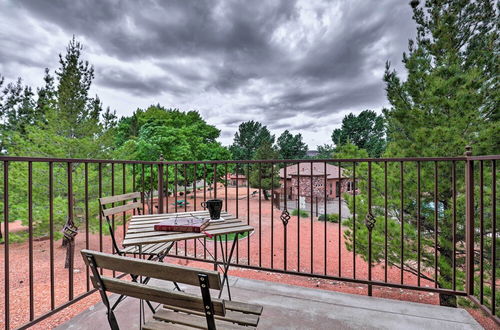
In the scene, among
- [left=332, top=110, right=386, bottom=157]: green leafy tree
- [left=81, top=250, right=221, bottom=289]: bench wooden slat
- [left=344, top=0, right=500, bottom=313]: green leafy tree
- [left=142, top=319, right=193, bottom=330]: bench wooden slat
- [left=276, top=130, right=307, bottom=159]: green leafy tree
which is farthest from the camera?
[left=276, top=130, right=307, bottom=159]: green leafy tree

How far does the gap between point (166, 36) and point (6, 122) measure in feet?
30.5

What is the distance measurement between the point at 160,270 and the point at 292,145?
121 ft

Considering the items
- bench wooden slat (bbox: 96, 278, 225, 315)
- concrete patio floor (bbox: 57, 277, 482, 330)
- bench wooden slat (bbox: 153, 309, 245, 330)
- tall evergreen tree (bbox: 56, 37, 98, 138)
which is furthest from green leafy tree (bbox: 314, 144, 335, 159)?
bench wooden slat (bbox: 96, 278, 225, 315)

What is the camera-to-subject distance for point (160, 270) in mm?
739

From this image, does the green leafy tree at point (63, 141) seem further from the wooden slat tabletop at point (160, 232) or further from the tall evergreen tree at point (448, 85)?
the tall evergreen tree at point (448, 85)

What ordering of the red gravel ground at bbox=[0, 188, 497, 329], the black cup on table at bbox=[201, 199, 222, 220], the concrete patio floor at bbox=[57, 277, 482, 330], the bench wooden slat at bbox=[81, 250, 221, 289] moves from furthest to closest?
the red gravel ground at bbox=[0, 188, 497, 329] → the black cup on table at bbox=[201, 199, 222, 220] → the concrete patio floor at bbox=[57, 277, 482, 330] → the bench wooden slat at bbox=[81, 250, 221, 289]

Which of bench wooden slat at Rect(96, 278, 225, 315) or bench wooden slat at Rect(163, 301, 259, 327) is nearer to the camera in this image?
bench wooden slat at Rect(96, 278, 225, 315)

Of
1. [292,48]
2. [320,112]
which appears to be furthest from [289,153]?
[292,48]

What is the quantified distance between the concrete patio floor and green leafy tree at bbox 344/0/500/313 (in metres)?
1.84

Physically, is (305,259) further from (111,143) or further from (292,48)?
(111,143)

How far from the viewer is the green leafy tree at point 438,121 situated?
11.5 ft

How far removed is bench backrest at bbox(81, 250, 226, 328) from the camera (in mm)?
712

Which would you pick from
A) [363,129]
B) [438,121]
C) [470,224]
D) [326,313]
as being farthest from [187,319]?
[363,129]

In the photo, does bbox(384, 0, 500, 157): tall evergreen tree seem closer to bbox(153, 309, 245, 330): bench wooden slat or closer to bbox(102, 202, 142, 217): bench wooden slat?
bbox(153, 309, 245, 330): bench wooden slat
